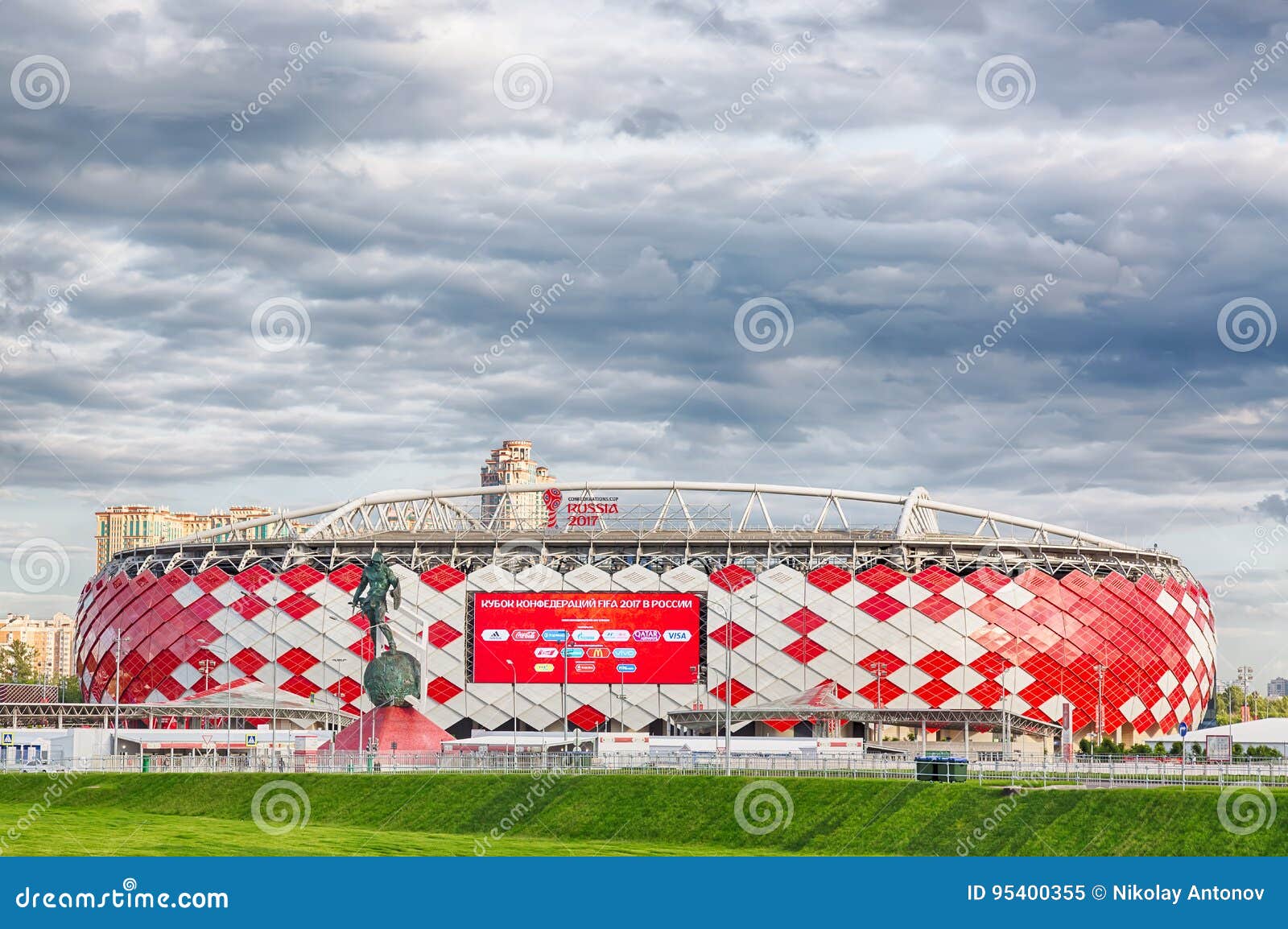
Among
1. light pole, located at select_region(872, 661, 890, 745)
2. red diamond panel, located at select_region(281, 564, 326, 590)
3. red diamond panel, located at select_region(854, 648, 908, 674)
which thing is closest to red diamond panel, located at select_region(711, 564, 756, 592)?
red diamond panel, located at select_region(854, 648, 908, 674)

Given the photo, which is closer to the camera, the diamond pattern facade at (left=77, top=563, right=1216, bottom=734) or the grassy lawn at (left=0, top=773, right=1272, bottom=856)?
the grassy lawn at (left=0, top=773, right=1272, bottom=856)

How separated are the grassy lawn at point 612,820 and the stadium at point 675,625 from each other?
34.8m

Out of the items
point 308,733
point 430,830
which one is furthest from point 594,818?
point 308,733

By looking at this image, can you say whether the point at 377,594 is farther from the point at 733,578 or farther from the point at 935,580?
the point at 935,580

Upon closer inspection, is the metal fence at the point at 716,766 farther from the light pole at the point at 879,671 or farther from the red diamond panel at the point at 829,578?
the red diamond panel at the point at 829,578

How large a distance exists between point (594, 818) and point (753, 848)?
6.38 m

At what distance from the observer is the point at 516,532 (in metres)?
103

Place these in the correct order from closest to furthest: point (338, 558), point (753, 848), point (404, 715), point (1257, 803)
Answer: point (1257, 803) → point (753, 848) → point (404, 715) → point (338, 558)

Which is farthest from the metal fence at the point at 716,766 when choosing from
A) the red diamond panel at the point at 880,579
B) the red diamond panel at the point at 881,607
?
the red diamond panel at the point at 880,579

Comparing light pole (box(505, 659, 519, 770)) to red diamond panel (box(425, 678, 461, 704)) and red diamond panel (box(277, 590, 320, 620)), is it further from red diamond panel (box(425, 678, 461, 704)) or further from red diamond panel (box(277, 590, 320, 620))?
red diamond panel (box(277, 590, 320, 620))

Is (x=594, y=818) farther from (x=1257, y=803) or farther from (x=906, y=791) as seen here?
(x=1257, y=803)

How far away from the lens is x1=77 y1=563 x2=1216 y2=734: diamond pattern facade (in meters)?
95.4

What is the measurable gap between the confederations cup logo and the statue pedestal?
117ft

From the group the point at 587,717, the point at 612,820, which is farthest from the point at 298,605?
the point at 612,820
